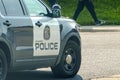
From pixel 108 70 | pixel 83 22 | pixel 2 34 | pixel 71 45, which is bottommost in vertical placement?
pixel 83 22

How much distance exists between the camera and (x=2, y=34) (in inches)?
388

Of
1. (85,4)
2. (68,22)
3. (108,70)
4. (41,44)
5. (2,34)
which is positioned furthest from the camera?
(85,4)

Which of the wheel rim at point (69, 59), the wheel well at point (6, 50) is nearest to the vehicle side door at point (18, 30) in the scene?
the wheel well at point (6, 50)

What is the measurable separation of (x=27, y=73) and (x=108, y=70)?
67.7 inches

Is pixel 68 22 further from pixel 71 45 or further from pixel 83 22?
pixel 83 22

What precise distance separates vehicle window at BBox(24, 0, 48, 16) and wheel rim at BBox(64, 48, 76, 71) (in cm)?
94

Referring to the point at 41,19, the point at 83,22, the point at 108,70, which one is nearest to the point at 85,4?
the point at 83,22

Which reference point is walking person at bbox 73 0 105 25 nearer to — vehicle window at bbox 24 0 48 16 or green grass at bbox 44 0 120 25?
green grass at bbox 44 0 120 25

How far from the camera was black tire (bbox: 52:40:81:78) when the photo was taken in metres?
11.7

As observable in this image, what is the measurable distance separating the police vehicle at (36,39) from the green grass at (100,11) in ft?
47.8

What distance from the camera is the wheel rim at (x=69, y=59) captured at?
1182cm

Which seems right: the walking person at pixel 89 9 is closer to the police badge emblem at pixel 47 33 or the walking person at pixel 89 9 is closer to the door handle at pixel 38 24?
the police badge emblem at pixel 47 33

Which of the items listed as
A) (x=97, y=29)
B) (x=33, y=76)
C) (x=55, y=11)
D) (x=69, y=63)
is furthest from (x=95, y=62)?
(x=97, y=29)

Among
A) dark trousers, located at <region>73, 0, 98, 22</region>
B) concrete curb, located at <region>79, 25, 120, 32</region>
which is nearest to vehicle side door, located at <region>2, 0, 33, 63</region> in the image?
concrete curb, located at <region>79, 25, 120, 32</region>
